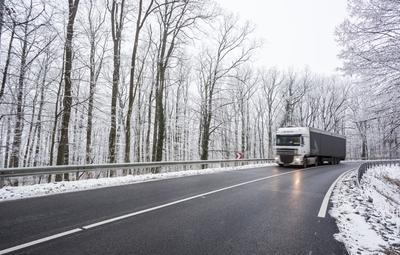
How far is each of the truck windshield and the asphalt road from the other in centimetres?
1478

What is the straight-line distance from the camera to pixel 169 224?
4.73m

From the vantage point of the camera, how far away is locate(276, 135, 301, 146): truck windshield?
21.2 meters

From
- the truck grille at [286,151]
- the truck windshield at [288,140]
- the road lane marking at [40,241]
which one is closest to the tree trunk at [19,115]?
the road lane marking at [40,241]

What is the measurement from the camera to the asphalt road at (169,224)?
12.0 ft

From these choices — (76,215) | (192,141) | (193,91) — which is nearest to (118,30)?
(76,215)

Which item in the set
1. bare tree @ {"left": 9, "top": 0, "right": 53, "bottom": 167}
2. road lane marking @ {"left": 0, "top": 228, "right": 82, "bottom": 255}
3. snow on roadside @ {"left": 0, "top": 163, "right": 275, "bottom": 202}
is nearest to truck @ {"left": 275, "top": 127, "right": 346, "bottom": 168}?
snow on roadside @ {"left": 0, "top": 163, "right": 275, "bottom": 202}

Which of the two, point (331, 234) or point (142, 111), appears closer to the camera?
point (331, 234)

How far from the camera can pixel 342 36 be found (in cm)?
1027

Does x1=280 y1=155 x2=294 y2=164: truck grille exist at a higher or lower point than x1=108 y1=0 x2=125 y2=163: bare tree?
lower

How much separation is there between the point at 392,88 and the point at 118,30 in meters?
15.8

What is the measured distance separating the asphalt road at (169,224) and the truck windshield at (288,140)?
14.8 meters

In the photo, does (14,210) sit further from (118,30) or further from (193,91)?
(193,91)

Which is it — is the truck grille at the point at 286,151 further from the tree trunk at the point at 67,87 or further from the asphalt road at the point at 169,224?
the tree trunk at the point at 67,87

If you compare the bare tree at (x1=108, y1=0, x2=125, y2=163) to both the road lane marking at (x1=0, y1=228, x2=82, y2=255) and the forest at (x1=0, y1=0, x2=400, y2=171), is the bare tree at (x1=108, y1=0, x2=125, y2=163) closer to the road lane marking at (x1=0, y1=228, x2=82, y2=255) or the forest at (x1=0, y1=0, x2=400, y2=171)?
the forest at (x1=0, y1=0, x2=400, y2=171)
